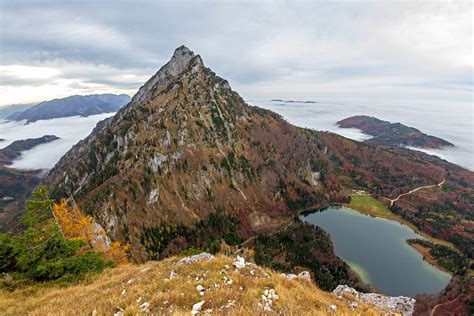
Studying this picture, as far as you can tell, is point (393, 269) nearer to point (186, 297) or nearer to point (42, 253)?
point (42, 253)

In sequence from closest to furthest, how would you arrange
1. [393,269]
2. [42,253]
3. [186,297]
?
[186,297] → [42,253] → [393,269]

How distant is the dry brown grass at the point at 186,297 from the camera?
14.9 m

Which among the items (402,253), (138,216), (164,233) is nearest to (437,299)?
(402,253)

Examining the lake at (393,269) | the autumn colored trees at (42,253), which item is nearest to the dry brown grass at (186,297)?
the autumn colored trees at (42,253)

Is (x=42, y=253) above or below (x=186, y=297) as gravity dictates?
below

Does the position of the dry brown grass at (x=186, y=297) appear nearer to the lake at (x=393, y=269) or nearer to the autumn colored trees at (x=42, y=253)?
the autumn colored trees at (x=42, y=253)

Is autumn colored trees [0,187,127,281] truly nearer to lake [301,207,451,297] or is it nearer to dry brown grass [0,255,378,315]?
dry brown grass [0,255,378,315]

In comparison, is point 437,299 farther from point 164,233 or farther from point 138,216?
point 138,216

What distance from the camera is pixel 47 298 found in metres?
21.7

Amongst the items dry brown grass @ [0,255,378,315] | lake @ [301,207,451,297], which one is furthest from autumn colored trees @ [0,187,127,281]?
lake @ [301,207,451,297]

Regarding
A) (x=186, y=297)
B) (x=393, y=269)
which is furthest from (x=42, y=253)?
(x=393, y=269)

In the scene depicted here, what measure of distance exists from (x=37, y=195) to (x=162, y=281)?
21.4m

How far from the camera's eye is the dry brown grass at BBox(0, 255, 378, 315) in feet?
48.9

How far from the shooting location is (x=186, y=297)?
15.9 metres
